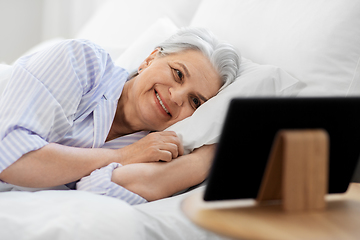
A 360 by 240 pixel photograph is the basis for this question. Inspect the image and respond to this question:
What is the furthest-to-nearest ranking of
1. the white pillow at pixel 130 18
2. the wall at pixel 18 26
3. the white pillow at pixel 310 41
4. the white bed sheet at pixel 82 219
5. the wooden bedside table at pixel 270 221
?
the wall at pixel 18 26
the white pillow at pixel 130 18
the white pillow at pixel 310 41
the white bed sheet at pixel 82 219
the wooden bedside table at pixel 270 221

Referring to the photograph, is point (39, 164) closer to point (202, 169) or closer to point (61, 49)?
point (61, 49)

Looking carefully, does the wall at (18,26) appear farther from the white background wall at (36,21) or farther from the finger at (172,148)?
the finger at (172,148)

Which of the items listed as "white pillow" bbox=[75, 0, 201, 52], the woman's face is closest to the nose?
the woman's face

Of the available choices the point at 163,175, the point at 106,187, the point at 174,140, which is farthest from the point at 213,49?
the point at 106,187

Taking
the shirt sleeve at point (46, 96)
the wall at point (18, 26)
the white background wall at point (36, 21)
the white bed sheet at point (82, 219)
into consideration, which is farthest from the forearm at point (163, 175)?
the wall at point (18, 26)

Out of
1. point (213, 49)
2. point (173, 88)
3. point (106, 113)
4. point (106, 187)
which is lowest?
point (106, 187)

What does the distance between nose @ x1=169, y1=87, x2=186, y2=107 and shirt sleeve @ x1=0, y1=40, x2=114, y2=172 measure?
244 millimetres

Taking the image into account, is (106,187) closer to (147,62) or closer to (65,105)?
(65,105)

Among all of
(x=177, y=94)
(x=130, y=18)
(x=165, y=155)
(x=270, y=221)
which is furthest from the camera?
(x=130, y=18)

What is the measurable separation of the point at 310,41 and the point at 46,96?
2.89ft

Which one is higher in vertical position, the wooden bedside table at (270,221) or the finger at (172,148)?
the wooden bedside table at (270,221)

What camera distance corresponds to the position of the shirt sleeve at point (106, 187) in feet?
3.23

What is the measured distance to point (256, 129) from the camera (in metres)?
0.58

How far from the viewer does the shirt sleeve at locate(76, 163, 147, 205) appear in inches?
38.7
